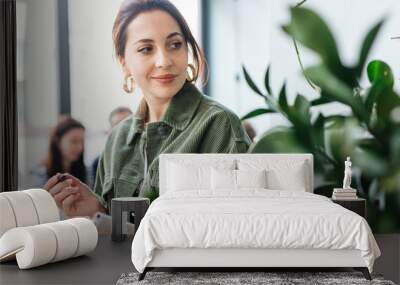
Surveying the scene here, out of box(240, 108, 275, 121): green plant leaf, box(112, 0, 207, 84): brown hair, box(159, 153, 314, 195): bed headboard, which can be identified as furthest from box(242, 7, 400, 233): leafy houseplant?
box(112, 0, 207, 84): brown hair

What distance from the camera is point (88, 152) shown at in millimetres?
7137

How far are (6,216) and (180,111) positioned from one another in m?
2.23

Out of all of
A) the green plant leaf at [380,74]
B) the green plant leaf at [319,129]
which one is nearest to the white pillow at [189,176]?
the green plant leaf at [319,129]

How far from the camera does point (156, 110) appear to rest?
7.06 metres

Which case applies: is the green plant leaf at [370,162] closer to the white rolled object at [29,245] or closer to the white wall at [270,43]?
the white wall at [270,43]

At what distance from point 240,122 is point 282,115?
0.42 meters

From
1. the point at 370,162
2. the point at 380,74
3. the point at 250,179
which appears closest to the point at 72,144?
the point at 250,179

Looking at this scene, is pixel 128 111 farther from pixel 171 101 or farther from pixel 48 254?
pixel 48 254

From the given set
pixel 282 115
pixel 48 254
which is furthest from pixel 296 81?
pixel 48 254

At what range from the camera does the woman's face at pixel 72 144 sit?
7129 millimetres

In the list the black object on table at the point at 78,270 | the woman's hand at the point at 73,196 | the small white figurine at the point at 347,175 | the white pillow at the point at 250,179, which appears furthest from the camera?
the woman's hand at the point at 73,196

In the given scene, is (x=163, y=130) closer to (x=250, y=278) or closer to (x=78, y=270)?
(x=78, y=270)

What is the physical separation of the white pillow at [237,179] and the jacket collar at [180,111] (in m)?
0.84

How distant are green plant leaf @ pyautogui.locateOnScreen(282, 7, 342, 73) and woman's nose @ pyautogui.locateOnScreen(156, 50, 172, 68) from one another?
125 cm
